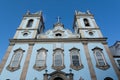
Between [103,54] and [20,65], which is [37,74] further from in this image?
[103,54]

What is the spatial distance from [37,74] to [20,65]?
2.51 metres

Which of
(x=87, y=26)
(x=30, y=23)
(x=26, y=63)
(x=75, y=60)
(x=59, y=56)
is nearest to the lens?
(x=26, y=63)

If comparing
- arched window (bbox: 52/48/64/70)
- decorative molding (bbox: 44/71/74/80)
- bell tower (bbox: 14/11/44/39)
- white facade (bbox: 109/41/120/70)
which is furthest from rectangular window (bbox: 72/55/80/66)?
bell tower (bbox: 14/11/44/39)

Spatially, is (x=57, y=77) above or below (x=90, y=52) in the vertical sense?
below

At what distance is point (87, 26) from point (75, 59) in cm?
794

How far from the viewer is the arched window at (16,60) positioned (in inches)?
669

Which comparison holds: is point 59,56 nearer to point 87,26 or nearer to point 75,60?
point 75,60

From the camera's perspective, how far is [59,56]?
1839 centimetres

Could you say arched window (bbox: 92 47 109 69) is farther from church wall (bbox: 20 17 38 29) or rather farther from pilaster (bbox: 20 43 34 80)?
church wall (bbox: 20 17 38 29)

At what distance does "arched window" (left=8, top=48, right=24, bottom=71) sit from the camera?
55.8 feet

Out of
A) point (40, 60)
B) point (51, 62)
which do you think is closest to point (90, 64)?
point (51, 62)

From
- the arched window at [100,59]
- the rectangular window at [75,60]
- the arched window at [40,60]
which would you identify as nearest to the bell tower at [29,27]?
the arched window at [40,60]

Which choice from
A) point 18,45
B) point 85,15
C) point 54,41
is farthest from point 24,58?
point 85,15

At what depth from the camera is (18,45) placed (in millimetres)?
20078
